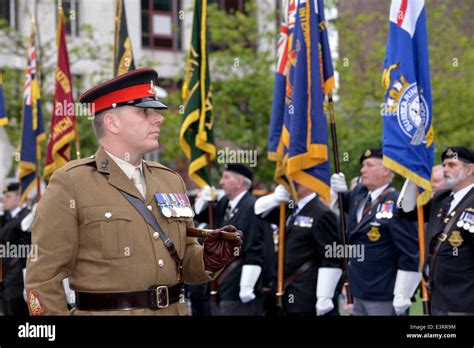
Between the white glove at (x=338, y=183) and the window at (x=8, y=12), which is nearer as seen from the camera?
the white glove at (x=338, y=183)

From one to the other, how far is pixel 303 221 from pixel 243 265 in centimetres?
125

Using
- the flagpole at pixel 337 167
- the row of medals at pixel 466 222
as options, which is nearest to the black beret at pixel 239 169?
the flagpole at pixel 337 167

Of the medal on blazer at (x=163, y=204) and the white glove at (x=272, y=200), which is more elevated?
the medal on blazer at (x=163, y=204)

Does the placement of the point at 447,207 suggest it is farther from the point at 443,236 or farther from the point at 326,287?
the point at 326,287

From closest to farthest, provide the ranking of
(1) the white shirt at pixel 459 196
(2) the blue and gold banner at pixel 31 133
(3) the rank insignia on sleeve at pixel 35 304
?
(3) the rank insignia on sleeve at pixel 35 304 → (1) the white shirt at pixel 459 196 → (2) the blue and gold banner at pixel 31 133

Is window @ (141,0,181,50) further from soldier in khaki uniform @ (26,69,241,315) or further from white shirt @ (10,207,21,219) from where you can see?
soldier in khaki uniform @ (26,69,241,315)

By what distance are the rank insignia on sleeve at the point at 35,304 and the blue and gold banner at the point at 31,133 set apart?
655cm

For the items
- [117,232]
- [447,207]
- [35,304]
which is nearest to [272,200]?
[447,207]

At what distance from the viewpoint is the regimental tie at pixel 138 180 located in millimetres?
3814

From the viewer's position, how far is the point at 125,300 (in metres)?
3.55

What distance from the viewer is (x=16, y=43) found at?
19.3 m

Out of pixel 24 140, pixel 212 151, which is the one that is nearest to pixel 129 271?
pixel 212 151

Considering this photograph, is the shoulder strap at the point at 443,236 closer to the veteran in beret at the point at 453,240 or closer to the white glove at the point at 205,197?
the veteran in beret at the point at 453,240

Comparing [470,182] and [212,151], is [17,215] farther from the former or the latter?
[470,182]
